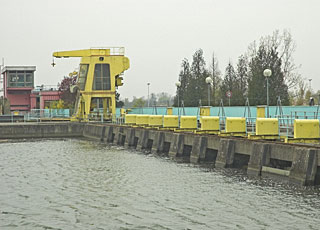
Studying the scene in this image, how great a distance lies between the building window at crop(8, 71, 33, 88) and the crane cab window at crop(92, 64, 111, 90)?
4811 cm

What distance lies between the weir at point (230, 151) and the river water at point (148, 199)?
61 centimetres

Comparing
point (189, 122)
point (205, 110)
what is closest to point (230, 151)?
point (189, 122)

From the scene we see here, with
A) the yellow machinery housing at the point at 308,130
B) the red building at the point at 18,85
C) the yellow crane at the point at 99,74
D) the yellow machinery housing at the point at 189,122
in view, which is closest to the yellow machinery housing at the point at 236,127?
the yellow machinery housing at the point at 308,130

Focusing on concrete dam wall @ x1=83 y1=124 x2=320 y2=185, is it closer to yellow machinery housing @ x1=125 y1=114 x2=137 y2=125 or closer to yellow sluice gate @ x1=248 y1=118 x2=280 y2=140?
yellow sluice gate @ x1=248 y1=118 x2=280 y2=140

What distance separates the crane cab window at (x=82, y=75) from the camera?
5181 centimetres

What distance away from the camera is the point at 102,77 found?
51719 millimetres

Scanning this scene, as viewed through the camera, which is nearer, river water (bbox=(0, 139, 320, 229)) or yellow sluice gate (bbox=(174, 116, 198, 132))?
river water (bbox=(0, 139, 320, 229))

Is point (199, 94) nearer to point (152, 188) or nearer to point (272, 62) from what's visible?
point (272, 62)

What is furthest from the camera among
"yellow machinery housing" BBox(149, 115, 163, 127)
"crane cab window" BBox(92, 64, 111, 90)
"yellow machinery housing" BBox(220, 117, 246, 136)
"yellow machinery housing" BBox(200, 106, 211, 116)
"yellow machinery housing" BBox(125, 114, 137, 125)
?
"crane cab window" BBox(92, 64, 111, 90)

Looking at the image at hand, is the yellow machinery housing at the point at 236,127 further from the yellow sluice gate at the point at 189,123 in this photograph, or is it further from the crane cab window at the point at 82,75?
the crane cab window at the point at 82,75

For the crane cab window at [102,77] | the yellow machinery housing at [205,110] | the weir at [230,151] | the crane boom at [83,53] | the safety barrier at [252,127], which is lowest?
the weir at [230,151]

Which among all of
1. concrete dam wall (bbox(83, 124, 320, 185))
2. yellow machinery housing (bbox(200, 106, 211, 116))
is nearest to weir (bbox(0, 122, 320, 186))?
concrete dam wall (bbox(83, 124, 320, 185))

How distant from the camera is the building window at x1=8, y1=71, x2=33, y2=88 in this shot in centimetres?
9612

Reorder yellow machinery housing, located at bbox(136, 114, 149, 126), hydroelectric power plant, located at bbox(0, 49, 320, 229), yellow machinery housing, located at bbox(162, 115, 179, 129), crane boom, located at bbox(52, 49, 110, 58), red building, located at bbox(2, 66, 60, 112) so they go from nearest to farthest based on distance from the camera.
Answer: hydroelectric power plant, located at bbox(0, 49, 320, 229) → yellow machinery housing, located at bbox(162, 115, 179, 129) → yellow machinery housing, located at bbox(136, 114, 149, 126) → crane boom, located at bbox(52, 49, 110, 58) → red building, located at bbox(2, 66, 60, 112)
